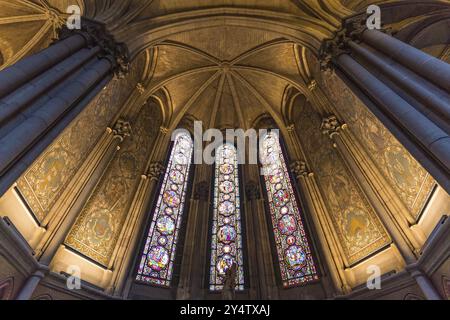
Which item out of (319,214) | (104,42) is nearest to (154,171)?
(104,42)

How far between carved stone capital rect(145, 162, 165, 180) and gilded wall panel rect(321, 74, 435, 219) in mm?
6595

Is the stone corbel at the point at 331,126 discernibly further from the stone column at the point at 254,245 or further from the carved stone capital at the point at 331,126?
the stone column at the point at 254,245

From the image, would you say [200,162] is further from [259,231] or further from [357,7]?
[357,7]

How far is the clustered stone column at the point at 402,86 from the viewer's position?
17.2 feet

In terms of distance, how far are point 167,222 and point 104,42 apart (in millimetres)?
6076

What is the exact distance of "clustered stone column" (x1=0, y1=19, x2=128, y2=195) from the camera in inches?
205

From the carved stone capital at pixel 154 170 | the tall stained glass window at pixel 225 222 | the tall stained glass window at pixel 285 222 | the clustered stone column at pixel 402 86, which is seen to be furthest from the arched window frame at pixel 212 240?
the clustered stone column at pixel 402 86

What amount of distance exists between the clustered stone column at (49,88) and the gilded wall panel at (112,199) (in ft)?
11.2

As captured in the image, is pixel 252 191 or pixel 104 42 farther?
pixel 252 191

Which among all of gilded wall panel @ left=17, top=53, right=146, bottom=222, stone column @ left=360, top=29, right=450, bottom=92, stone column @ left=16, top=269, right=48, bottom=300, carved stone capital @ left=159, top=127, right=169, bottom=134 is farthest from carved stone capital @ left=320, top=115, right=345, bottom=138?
stone column @ left=16, top=269, right=48, bottom=300

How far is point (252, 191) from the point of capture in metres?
12.1

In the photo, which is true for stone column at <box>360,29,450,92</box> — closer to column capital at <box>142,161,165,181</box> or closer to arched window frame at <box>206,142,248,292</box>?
arched window frame at <box>206,142,248,292</box>

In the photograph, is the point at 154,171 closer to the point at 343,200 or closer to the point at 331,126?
the point at 331,126

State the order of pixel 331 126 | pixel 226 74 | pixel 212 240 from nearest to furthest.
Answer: pixel 331 126, pixel 212 240, pixel 226 74
